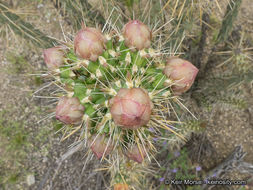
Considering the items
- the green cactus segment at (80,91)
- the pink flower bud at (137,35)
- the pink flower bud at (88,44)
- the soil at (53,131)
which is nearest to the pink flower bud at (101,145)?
the green cactus segment at (80,91)

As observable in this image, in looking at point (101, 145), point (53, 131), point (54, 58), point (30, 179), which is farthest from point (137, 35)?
point (30, 179)

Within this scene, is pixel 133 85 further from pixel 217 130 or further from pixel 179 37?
pixel 217 130

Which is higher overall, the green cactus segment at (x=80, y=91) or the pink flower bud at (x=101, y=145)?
the green cactus segment at (x=80, y=91)

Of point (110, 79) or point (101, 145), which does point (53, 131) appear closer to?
point (101, 145)

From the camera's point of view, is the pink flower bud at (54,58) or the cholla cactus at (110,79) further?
the pink flower bud at (54,58)

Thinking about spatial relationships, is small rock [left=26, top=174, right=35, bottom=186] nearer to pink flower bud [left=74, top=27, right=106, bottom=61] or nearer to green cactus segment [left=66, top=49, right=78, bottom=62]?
green cactus segment [left=66, top=49, right=78, bottom=62]

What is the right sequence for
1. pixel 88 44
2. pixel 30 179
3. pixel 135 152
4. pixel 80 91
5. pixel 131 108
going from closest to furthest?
pixel 131 108, pixel 88 44, pixel 80 91, pixel 135 152, pixel 30 179

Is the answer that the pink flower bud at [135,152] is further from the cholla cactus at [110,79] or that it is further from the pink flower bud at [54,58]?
the pink flower bud at [54,58]

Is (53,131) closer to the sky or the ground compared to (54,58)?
closer to the ground
